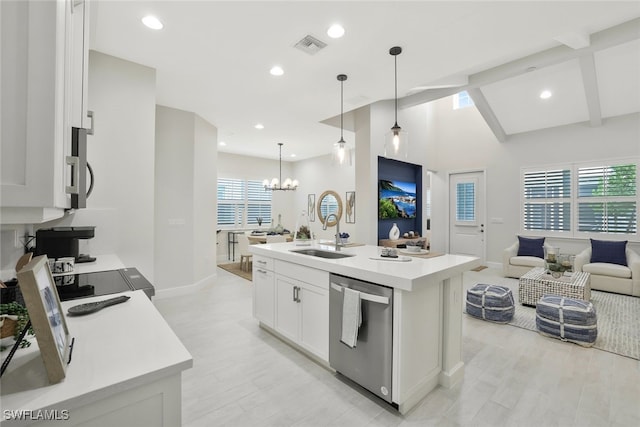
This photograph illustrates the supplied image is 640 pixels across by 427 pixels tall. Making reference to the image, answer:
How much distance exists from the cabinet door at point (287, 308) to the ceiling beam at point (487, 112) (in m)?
4.30

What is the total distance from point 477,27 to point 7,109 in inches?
123

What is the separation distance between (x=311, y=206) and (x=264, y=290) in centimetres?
581

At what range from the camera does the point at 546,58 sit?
3.59m

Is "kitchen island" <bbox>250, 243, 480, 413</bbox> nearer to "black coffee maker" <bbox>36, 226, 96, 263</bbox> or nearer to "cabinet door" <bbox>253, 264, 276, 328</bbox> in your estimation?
"cabinet door" <bbox>253, 264, 276, 328</bbox>

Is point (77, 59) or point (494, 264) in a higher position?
point (77, 59)

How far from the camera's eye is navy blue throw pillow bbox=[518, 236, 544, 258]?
214 inches

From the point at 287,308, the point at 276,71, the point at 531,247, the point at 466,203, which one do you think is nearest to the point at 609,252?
the point at 531,247

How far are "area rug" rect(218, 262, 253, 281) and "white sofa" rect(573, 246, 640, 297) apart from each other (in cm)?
583

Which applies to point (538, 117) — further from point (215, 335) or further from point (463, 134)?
point (215, 335)

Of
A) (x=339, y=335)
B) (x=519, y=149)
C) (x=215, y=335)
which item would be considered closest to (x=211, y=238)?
(x=215, y=335)

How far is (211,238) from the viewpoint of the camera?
17.0 ft

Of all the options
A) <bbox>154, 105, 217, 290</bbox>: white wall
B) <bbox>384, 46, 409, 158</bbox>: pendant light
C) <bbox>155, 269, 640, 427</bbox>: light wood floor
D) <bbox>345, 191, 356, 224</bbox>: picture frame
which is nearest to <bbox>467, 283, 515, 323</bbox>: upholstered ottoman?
<bbox>155, 269, 640, 427</bbox>: light wood floor

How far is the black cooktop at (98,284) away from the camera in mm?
1569
